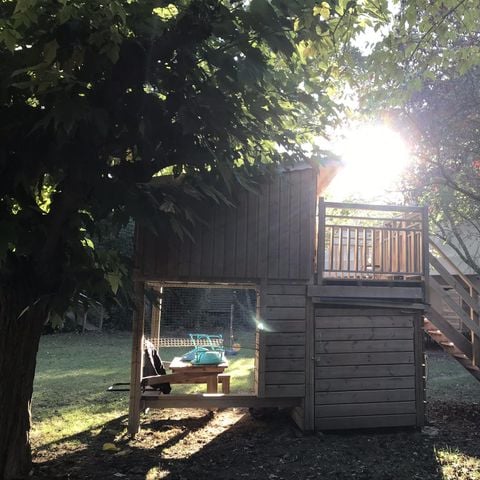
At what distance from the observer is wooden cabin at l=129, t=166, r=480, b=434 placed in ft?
20.5

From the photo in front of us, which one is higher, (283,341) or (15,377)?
(283,341)

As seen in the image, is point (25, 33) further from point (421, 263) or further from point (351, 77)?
point (421, 263)

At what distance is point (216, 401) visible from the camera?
6.21 meters

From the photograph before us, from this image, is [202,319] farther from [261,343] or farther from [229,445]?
[229,445]

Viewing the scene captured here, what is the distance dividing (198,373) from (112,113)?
453 cm

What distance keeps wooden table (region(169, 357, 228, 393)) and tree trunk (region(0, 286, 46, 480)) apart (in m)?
2.44

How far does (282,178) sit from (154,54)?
321 cm

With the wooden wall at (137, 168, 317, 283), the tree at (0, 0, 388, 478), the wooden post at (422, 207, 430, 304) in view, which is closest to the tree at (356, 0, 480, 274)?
the tree at (0, 0, 388, 478)

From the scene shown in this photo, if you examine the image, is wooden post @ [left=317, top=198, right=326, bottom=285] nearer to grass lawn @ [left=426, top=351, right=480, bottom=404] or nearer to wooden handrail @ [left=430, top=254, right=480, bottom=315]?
wooden handrail @ [left=430, top=254, right=480, bottom=315]

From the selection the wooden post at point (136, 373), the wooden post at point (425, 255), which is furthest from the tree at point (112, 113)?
the wooden post at point (425, 255)

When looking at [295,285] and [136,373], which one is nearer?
Result: [136,373]

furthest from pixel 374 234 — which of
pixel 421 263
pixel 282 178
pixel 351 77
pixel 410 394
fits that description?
pixel 351 77

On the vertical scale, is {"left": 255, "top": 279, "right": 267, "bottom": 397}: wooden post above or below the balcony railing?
below

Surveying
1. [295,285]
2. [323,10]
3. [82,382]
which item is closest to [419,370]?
[295,285]
